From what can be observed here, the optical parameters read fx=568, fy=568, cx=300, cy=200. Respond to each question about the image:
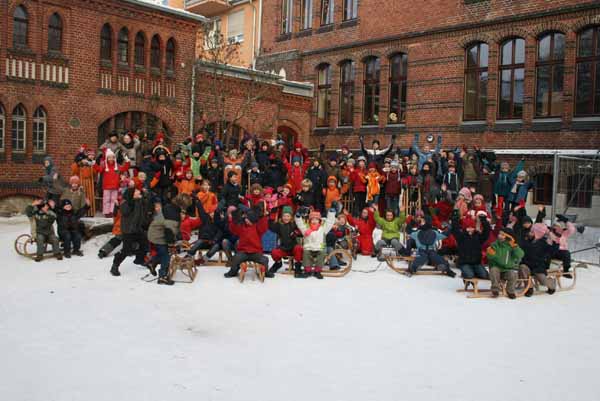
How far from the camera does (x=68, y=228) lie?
11.8 metres

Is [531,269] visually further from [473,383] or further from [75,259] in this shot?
[75,259]

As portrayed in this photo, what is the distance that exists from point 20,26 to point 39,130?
334cm

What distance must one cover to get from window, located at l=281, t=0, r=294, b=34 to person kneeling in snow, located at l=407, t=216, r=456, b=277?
19590 mm

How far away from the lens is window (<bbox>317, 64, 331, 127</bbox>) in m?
27.0

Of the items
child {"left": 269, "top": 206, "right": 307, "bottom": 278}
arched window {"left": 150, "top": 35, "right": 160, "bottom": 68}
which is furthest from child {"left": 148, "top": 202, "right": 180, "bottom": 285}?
arched window {"left": 150, "top": 35, "right": 160, "bottom": 68}

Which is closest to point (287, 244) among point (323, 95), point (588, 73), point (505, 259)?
point (505, 259)

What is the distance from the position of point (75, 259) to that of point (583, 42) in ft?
55.3

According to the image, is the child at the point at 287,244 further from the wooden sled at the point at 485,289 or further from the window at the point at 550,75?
the window at the point at 550,75

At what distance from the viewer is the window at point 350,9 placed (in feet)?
83.8

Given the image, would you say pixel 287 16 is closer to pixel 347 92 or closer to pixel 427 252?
pixel 347 92

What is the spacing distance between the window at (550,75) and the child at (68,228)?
1562 centimetres

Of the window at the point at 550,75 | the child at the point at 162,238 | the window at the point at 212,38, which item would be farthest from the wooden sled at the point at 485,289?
the window at the point at 212,38

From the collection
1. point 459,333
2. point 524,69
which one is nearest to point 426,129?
point 524,69

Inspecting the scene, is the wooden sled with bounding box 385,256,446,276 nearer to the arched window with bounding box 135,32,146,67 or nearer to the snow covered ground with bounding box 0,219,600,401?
the snow covered ground with bounding box 0,219,600,401
